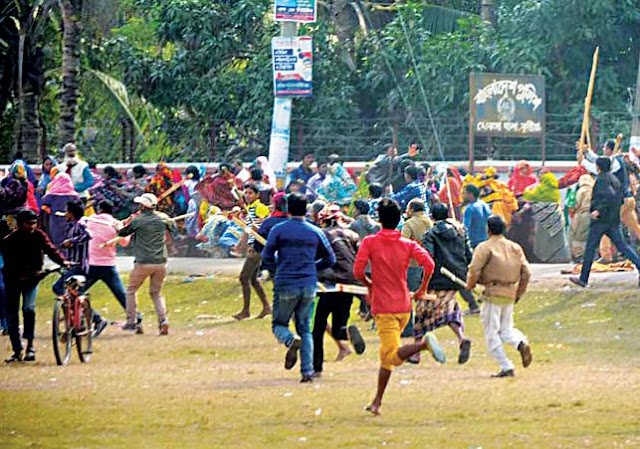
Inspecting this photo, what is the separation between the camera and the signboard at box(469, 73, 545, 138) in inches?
925

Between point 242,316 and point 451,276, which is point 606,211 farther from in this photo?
point 451,276

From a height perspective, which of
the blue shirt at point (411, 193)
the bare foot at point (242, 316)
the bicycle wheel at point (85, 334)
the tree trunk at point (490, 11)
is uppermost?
the tree trunk at point (490, 11)

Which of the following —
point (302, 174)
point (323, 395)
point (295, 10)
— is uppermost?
point (295, 10)

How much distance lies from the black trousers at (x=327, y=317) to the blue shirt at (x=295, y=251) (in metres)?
0.78

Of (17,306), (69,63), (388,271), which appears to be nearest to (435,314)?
(388,271)

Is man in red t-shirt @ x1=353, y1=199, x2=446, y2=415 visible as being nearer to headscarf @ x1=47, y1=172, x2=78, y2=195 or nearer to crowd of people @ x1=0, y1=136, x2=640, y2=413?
crowd of people @ x1=0, y1=136, x2=640, y2=413

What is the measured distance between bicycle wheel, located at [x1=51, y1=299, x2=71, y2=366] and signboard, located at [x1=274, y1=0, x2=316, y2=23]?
775 centimetres

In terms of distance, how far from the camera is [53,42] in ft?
113

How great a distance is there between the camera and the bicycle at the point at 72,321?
1569 cm

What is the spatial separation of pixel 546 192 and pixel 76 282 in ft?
30.4

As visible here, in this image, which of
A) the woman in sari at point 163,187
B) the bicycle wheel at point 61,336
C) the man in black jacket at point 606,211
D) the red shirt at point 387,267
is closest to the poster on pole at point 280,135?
the woman in sari at point 163,187

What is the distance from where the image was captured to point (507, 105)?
23.7 metres

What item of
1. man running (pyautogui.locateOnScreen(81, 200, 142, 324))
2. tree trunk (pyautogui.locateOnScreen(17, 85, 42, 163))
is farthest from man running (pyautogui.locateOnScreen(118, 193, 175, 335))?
tree trunk (pyautogui.locateOnScreen(17, 85, 42, 163))

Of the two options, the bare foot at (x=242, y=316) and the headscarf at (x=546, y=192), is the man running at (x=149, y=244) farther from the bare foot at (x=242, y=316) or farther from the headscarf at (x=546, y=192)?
the headscarf at (x=546, y=192)
